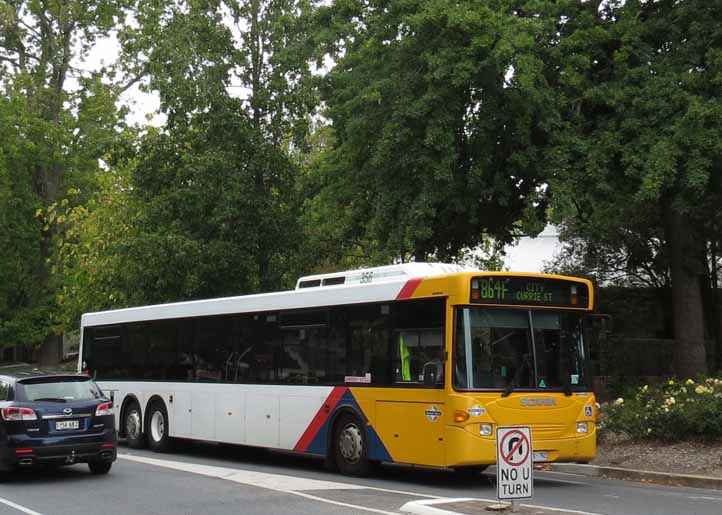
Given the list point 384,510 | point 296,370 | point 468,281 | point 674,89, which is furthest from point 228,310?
point 674,89

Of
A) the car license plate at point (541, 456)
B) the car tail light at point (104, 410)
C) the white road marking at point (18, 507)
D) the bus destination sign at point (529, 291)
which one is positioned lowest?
the white road marking at point (18, 507)

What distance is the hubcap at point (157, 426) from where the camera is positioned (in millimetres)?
21234

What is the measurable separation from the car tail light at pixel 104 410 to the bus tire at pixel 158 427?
530cm

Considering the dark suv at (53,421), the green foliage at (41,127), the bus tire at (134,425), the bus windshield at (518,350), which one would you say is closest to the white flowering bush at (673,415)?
the bus windshield at (518,350)

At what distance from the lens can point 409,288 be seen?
49.1 feet

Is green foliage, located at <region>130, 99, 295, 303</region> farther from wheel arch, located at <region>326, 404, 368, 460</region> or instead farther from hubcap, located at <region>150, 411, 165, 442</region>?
wheel arch, located at <region>326, 404, 368, 460</region>

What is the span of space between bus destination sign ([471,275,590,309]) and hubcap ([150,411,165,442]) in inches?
372

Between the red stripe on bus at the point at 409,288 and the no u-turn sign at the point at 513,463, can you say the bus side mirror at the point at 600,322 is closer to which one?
the red stripe on bus at the point at 409,288

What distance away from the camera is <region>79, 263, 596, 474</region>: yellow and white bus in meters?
14.1

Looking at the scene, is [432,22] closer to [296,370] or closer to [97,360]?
[296,370]

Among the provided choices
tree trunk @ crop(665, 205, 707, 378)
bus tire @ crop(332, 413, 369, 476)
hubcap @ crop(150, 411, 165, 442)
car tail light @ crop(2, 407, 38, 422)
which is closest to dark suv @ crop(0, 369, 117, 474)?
car tail light @ crop(2, 407, 38, 422)

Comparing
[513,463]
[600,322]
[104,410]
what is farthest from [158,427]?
[513,463]

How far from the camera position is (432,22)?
2095cm

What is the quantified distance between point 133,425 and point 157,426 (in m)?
0.99
